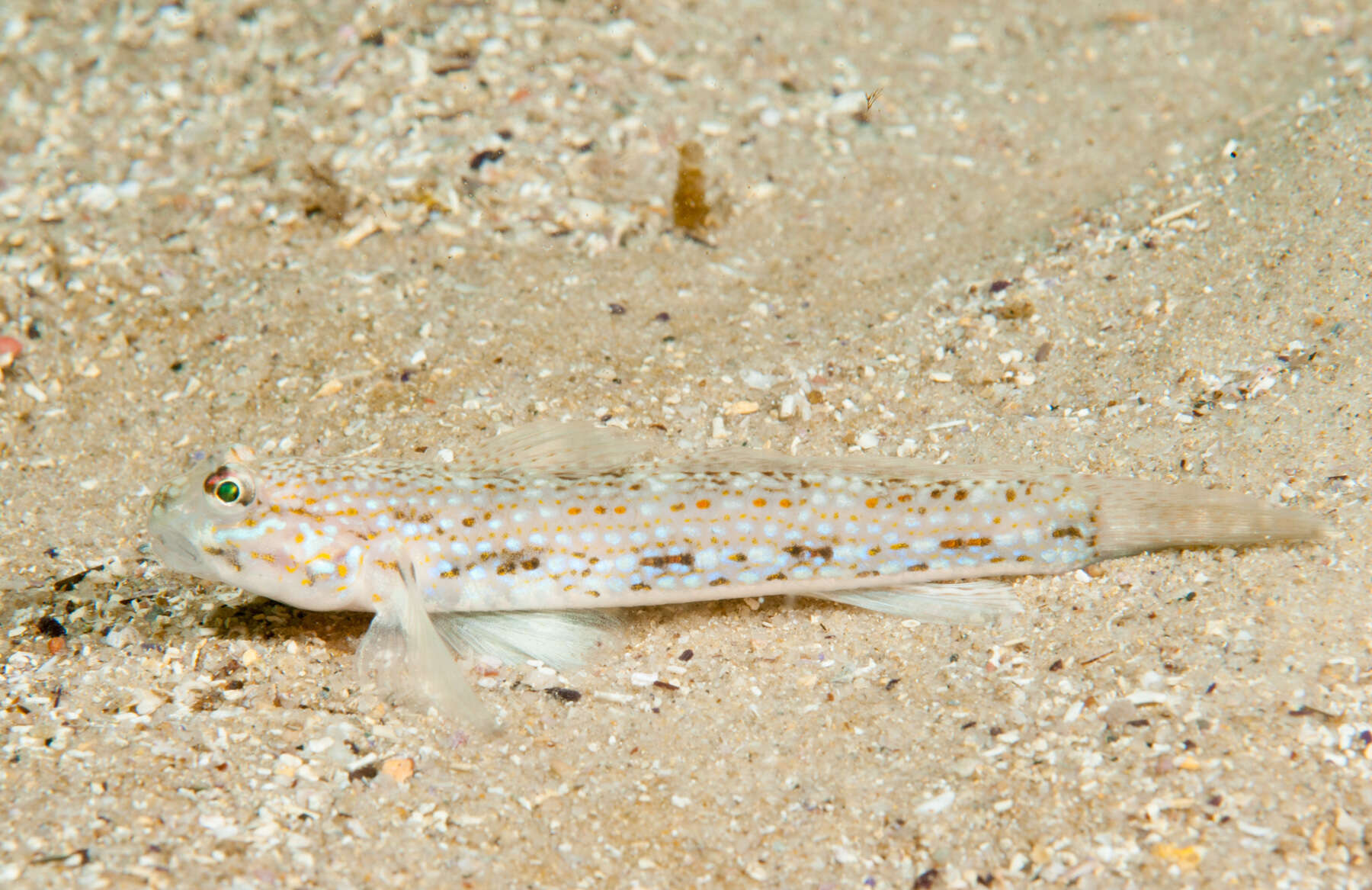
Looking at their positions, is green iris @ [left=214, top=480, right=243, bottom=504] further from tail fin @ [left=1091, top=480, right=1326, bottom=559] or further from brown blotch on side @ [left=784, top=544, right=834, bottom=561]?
tail fin @ [left=1091, top=480, right=1326, bottom=559]

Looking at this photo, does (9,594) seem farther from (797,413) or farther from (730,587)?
(797,413)

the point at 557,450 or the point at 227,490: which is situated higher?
the point at 557,450

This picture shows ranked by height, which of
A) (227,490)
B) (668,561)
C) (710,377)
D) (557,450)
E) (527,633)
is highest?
(710,377)

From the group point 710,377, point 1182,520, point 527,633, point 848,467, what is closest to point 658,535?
point 527,633

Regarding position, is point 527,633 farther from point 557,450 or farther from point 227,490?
point 227,490

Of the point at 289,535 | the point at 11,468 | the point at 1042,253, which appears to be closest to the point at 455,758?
the point at 289,535

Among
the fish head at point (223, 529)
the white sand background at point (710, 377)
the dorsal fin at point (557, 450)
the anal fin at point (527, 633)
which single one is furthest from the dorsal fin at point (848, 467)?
the fish head at point (223, 529)

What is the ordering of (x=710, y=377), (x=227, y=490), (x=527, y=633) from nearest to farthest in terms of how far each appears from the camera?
(x=227, y=490) → (x=527, y=633) → (x=710, y=377)
